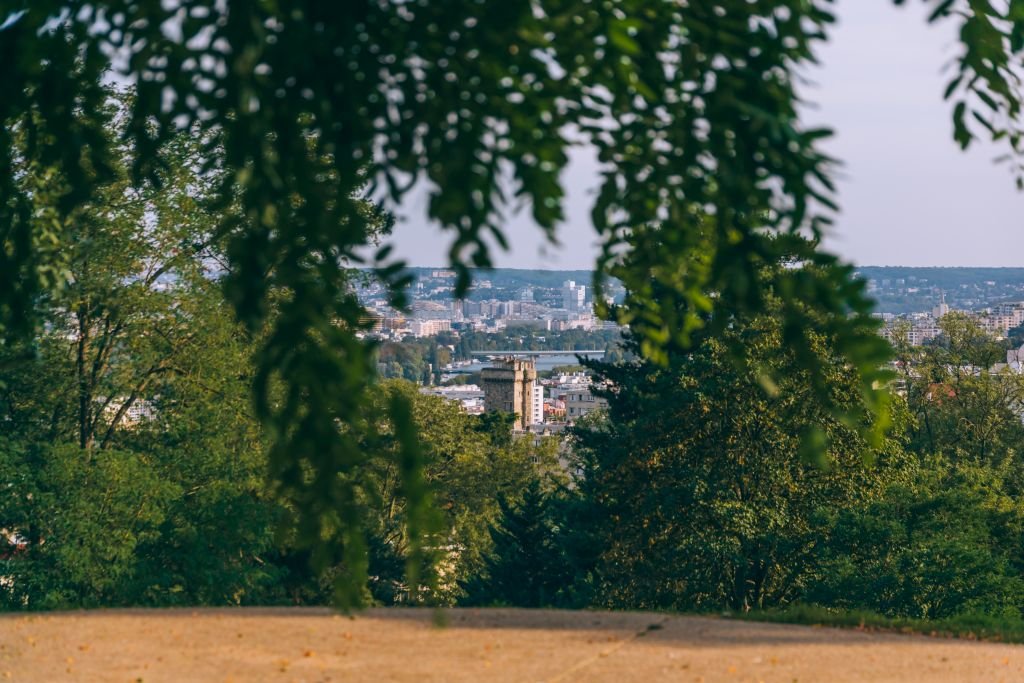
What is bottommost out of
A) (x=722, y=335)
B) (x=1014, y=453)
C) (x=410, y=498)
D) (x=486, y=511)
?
(x=486, y=511)

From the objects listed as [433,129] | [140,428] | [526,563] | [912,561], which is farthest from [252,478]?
[433,129]

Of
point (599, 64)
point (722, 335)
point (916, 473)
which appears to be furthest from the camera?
point (916, 473)

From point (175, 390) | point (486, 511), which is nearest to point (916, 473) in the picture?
point (175, 390)

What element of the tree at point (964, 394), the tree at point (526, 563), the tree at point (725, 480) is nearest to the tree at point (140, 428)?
the tree at point (725, 480)

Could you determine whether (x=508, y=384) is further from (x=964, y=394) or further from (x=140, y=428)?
(x=140, y=428)

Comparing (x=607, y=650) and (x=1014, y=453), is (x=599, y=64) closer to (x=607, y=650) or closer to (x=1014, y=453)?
(x=607, y=650)

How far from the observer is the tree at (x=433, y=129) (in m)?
5.05

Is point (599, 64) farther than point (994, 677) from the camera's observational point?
No

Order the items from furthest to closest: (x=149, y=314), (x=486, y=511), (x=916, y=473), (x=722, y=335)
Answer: (x=486, y=511) < (x=916, y=473) < (x=149, y=314) < (x=722, y=335)

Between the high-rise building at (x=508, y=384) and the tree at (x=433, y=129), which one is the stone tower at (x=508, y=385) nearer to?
the high-rise building at (x=508, y=384)

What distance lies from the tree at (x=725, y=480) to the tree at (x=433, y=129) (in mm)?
17522

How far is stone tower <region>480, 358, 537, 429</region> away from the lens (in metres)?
140

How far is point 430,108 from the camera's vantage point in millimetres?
5504

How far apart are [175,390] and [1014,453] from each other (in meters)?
30.0
